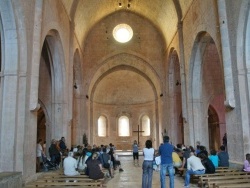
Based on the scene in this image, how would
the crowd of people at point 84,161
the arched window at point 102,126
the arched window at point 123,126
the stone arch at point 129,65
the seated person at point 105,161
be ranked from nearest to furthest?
the crowd of people at point 84,161, the seated person at point 105,161, the stone arch at point 129,65, the arched window at point 102,126, the arched window at point 123,126

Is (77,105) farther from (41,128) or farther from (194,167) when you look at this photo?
(194,167)

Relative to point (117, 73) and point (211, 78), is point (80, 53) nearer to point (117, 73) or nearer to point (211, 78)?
point (117, 73)

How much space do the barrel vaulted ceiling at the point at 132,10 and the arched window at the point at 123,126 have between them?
1223 centimetres

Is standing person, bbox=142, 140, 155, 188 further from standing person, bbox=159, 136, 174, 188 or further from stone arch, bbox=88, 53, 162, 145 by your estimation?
stone arch, bbox=88, 53, 162, 145

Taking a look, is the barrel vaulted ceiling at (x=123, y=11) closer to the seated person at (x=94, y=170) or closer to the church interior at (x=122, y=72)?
the church interior at (x=122, y=72)

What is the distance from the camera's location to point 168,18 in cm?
2047

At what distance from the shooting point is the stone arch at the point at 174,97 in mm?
21702

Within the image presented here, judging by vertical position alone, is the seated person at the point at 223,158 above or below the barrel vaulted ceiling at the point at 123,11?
below

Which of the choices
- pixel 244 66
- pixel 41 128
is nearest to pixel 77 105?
pixel 41 128

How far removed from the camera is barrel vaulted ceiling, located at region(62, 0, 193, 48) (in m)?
17.5

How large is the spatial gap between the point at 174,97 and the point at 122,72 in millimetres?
7909

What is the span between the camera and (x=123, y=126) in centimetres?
3209

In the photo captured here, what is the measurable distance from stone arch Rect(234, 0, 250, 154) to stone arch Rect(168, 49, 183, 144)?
11.3 meters

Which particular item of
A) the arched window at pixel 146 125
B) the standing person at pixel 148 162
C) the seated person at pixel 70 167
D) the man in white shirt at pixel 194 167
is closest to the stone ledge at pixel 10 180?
the seated person at pixel 70 167
